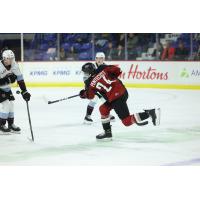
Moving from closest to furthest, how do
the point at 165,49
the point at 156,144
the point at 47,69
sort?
the point at 156,144
the point at 165,49
the point at 47,69

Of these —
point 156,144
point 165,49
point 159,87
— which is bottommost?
point 156,144

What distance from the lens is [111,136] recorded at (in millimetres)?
4391

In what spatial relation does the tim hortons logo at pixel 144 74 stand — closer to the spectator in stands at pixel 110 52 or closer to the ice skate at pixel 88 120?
the spectator in stands at pixel 110 52

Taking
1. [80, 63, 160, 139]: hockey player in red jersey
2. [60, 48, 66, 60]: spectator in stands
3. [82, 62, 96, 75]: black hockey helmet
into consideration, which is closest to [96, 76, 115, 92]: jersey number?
[80, 63, 160, 139]: hockey player in red jersey

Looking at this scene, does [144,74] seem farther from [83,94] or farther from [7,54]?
[7,54]

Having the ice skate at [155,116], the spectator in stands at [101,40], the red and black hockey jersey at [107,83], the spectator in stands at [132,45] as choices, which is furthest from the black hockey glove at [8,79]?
the ice skate at [155,116]

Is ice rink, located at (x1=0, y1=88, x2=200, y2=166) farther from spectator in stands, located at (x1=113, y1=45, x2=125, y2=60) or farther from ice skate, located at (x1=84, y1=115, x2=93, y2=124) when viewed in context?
spectator in stands, located at (x1=113, y1=45, x2=125, y2=60)

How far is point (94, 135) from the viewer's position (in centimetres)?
444

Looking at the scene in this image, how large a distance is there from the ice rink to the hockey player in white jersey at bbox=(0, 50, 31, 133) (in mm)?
54

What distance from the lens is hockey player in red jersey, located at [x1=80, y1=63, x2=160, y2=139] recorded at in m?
4.39

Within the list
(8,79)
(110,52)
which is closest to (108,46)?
(110,52)
